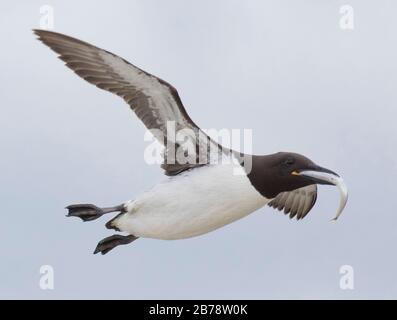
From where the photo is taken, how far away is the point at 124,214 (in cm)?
1672

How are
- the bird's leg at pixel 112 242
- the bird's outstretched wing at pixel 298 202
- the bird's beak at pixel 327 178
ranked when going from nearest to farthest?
1. the bird's beak at pixel 327 178
2. the bird's leg at pixel 112 242
3. the bird's outstretched wing at pixel 298 202

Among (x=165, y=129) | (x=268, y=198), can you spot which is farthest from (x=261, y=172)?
(x=165, y=129)

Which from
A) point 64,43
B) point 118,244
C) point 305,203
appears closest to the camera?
point 64,43

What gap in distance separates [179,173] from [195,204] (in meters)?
0.71

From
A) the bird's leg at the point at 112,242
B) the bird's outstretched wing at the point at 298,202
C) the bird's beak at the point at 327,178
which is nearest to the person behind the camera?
the bird's beak at the point at 327,178

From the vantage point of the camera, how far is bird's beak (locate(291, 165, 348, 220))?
52.2ft

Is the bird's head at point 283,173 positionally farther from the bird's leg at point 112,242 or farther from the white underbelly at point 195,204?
the bird's leg at point 112,242

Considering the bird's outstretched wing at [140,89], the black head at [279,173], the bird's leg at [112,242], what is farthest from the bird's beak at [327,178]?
the bird's leg at [112,242]

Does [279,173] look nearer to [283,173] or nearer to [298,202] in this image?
[283,173]

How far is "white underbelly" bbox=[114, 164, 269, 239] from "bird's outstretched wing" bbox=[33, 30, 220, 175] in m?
0.39

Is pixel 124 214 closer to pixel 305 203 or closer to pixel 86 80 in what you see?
pixel 86 80

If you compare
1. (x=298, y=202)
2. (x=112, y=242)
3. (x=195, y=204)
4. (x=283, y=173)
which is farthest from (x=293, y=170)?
(x=112, y=242)

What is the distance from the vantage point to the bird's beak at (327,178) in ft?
52.2

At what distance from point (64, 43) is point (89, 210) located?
274 centimetres
